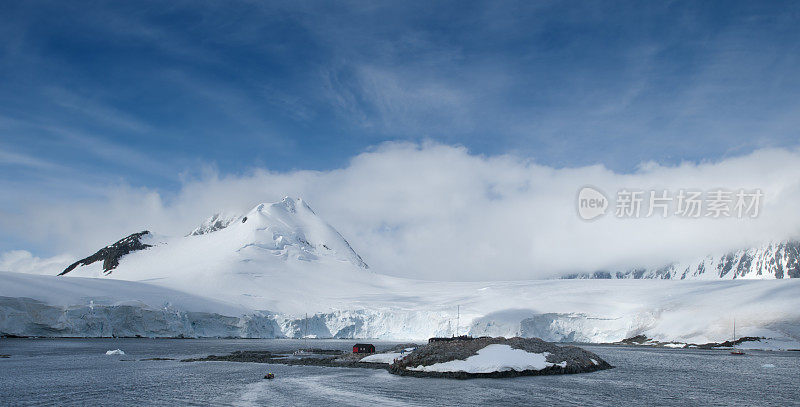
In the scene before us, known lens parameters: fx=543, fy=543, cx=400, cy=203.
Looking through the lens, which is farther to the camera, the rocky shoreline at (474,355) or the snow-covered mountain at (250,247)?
the snow-covered mountain at (250,247)

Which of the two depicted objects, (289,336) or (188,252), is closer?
(289,336)

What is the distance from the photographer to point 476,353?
133ft

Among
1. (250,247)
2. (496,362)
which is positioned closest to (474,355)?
(496,362)

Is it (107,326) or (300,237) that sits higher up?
(300,237)

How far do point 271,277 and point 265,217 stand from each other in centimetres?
4827

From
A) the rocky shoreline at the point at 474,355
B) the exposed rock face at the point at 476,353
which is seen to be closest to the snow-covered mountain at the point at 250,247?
the rocky shoreline at the point at 474,355

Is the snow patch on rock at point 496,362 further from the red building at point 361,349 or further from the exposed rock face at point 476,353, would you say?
the red building at point 361,349

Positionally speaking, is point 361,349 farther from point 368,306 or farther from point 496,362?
point 368,306

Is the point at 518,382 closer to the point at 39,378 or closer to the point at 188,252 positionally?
the point at 39,378

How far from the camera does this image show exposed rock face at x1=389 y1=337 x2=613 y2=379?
38438 millimetres

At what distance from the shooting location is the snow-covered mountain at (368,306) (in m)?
88.8

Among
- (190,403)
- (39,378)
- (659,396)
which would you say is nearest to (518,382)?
(659,396)

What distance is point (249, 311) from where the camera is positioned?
113812mm

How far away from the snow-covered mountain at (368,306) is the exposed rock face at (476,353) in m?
55.4
